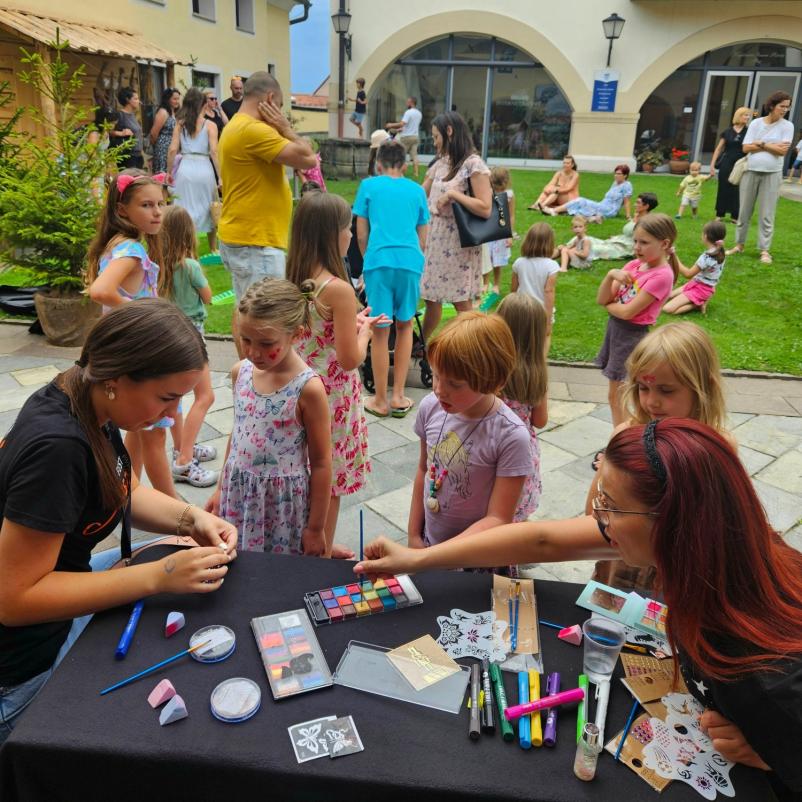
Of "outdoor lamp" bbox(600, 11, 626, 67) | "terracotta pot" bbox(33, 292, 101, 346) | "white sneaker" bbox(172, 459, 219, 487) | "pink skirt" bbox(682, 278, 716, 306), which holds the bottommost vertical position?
"white sneaker" bbox(172, 459, 219, 487)

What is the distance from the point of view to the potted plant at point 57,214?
5.59m

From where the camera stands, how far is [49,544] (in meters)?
1.49

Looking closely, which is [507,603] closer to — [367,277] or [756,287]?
[367,277]

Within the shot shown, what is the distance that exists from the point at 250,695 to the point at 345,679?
0.20 m

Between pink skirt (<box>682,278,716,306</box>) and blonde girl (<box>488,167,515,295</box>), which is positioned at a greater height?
blonde girl (<box>488,167,515,295</box>)

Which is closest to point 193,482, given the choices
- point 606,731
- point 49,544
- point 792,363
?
point 49,544

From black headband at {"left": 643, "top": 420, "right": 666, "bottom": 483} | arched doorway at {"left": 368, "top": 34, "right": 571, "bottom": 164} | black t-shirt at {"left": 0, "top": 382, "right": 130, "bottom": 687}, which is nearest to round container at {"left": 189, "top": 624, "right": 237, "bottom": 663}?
black t-shirt at {"left": 0, "top": 382, "right": 130, "bottom": 687}

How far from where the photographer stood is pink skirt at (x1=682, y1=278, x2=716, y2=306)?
705 cm

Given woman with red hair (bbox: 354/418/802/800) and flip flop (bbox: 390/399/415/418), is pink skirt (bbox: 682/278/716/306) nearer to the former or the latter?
flip flop (bbox: 390/399/415/418)

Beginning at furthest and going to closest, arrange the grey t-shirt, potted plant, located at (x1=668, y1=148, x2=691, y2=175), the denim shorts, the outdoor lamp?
1. potted plant, located at (x1=668, y1=148, x2=691, y2=175)
2. the outdoor lamp
3. the grey t-shirt
4. the denim shorts

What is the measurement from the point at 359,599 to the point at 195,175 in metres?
7.64

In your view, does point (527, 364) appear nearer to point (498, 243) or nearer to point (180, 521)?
point (180, 521)

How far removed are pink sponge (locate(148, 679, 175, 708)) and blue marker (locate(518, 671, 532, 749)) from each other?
27.4 inches

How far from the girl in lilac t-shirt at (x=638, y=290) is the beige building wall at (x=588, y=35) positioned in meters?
17.5
